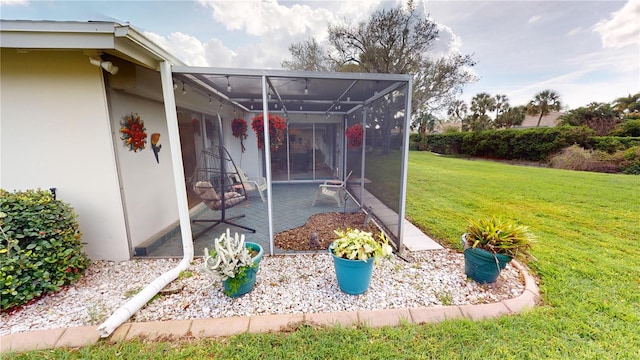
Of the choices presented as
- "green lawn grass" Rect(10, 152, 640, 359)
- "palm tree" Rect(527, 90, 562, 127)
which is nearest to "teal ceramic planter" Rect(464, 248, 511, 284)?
"green lawn grass" Rect(10, 152, 640, 359)

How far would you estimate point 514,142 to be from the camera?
13.7m

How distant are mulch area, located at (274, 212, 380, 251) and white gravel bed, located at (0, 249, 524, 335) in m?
0.40

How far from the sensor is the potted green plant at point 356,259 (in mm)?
2066

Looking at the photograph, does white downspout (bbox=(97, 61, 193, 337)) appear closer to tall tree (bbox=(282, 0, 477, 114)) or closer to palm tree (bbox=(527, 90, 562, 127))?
tall tree (bbox=(282, 0, 477, 114))

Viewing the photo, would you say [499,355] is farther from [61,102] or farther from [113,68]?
[61,102]

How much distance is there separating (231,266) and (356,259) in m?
1.10

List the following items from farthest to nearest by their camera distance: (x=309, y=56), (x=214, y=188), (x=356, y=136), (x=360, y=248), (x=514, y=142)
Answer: (x=514, y=142) < (x=309, y=56) < (x=356, y=136) < (x=214, y=188) < (x=360, y=248)

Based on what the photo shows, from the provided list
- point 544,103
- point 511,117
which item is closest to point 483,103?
point 511,117

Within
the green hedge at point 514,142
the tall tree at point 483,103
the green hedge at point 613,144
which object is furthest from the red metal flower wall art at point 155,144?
the tall tree at point 483,103

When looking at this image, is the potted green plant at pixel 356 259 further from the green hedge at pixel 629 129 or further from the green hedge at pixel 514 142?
the green hedge at pixel 629 129

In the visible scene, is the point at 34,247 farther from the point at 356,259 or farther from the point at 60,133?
the point at 356,259

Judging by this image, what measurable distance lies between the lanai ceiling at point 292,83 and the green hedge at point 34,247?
178 cm

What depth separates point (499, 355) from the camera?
5.09 feet

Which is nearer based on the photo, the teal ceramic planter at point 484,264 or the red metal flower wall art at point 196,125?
the teal ceramic planter at point 484,264
